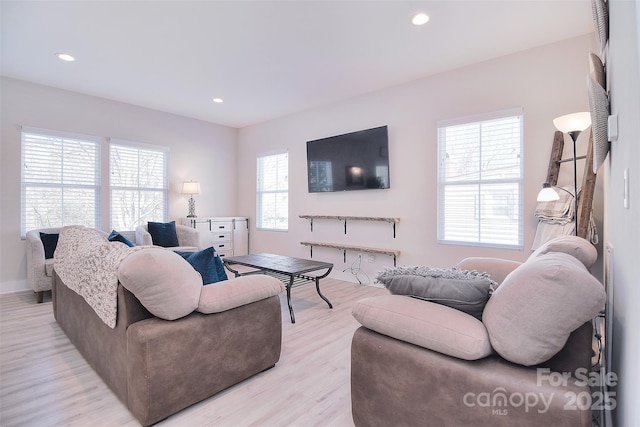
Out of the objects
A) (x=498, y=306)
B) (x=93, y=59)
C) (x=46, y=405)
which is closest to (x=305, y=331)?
(x=46, y=405)

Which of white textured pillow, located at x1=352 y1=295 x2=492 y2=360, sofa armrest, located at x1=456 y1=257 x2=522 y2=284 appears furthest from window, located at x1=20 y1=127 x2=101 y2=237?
sofa armrest, located at x1=456 y1=257 x2=522 y2=284

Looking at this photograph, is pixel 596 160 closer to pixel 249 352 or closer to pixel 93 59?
pixel 249 352

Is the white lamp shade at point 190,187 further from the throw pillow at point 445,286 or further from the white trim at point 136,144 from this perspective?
the throw pillow at point 445,286

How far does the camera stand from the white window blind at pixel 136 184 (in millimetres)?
4840

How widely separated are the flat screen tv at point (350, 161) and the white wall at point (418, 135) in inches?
4.7

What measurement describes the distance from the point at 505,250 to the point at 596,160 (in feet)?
6.05

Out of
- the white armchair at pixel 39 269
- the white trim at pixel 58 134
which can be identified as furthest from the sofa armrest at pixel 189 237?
the white trim at pixel 58 134

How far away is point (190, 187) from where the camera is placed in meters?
5.39

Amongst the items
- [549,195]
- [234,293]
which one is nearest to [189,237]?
[234,293]

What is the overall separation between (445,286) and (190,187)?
16.3 ft

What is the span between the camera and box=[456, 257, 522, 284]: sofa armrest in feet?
7.17

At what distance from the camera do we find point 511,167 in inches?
130

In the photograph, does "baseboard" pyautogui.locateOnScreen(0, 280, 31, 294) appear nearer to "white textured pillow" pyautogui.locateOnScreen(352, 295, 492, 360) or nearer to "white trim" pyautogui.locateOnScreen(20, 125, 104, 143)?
"white trim" pyautogui.locateOnScreen(20, 125, 104, 143)

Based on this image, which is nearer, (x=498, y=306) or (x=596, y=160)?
(x=498, y=306)
